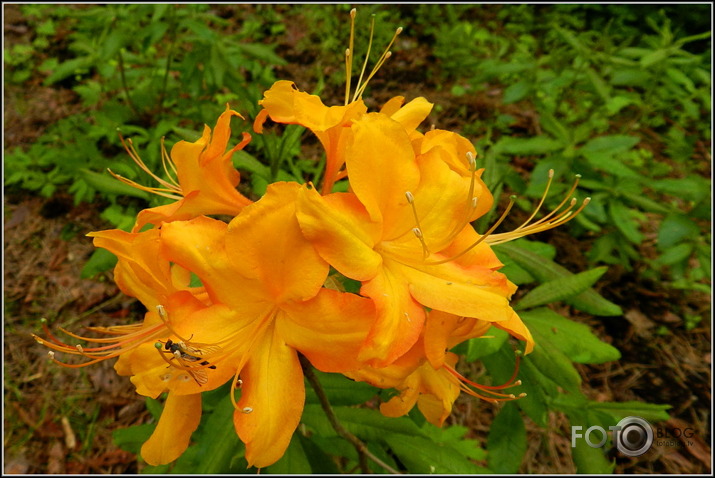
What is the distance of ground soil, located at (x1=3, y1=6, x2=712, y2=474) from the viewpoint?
2611mm

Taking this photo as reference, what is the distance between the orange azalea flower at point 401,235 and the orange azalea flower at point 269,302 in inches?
1.6

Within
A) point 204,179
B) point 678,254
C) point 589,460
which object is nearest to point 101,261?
point 204,179

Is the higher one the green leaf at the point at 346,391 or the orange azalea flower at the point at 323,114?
the orange azalea flower at the point at 323,114

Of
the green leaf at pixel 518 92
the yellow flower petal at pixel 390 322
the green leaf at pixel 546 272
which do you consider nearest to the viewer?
the yellow flower petal at pixel 390 322

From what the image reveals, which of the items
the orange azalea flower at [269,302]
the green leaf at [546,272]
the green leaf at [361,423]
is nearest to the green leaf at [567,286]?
the green leaf at [546,272]

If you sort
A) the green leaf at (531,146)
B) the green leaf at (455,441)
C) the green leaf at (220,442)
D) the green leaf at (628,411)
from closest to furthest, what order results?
the green leaf at (220,442) → the green leaf at (628,411) → the green leaf at (455,441) → the green leaf at (531,146)

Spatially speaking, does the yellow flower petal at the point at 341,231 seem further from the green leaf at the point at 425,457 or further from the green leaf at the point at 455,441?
the green leaf at the point at 455,441

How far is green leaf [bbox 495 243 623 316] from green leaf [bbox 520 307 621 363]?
0.27ft

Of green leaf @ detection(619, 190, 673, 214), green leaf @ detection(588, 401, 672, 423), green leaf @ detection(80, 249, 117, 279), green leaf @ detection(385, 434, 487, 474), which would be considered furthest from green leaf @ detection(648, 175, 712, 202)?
green leaf @ detection(80, 249, 117, 279)

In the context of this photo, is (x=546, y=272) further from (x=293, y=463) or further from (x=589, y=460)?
(x=293, y=463)

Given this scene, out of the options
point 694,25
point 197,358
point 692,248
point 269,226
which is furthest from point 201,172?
point 694,25

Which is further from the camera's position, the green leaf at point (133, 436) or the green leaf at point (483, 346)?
the green leaf at point (133, 436)

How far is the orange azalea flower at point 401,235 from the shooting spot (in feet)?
2.99

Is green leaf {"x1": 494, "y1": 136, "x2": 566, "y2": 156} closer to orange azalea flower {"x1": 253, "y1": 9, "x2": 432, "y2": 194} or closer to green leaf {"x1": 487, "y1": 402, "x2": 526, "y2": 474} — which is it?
green leaf {"x1": 487, "y1": 402, "x2": 526, "y2": 474}
